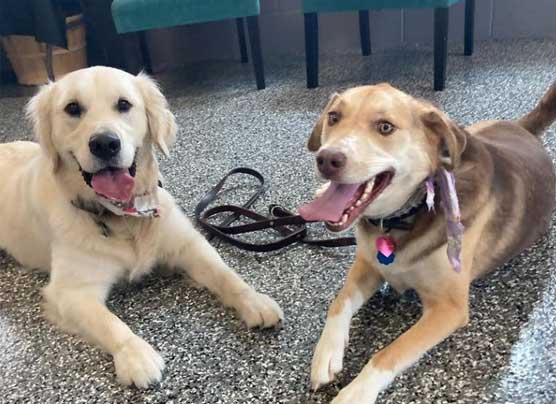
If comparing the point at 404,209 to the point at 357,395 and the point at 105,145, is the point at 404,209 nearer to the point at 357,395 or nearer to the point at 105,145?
the point at 357,395

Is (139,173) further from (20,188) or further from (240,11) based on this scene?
(240,11)

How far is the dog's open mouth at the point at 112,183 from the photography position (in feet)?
4.49

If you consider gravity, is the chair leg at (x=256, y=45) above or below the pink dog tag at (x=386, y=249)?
below

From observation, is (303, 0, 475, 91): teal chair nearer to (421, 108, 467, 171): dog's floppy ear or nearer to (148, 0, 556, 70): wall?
(148, 0, 556, 70): wall

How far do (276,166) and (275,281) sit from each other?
0.75 meters

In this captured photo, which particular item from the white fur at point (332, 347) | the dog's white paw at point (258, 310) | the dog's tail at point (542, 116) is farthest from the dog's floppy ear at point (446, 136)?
the dog's tail at point (542, 116)

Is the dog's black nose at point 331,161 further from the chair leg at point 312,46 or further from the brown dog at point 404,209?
the chair leg at point 312,46

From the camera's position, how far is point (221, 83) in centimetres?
343

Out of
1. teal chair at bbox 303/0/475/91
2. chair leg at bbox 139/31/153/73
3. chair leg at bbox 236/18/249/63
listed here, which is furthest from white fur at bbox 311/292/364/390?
chair leg at bbox 139/31/153/73

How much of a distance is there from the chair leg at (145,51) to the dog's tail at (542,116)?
106 inches

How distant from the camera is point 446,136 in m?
1.09

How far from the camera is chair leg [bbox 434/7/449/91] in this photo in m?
2.65

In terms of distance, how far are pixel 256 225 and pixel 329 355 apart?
0.63 meters

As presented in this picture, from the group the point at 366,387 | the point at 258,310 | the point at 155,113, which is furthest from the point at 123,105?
the point at 366,387
